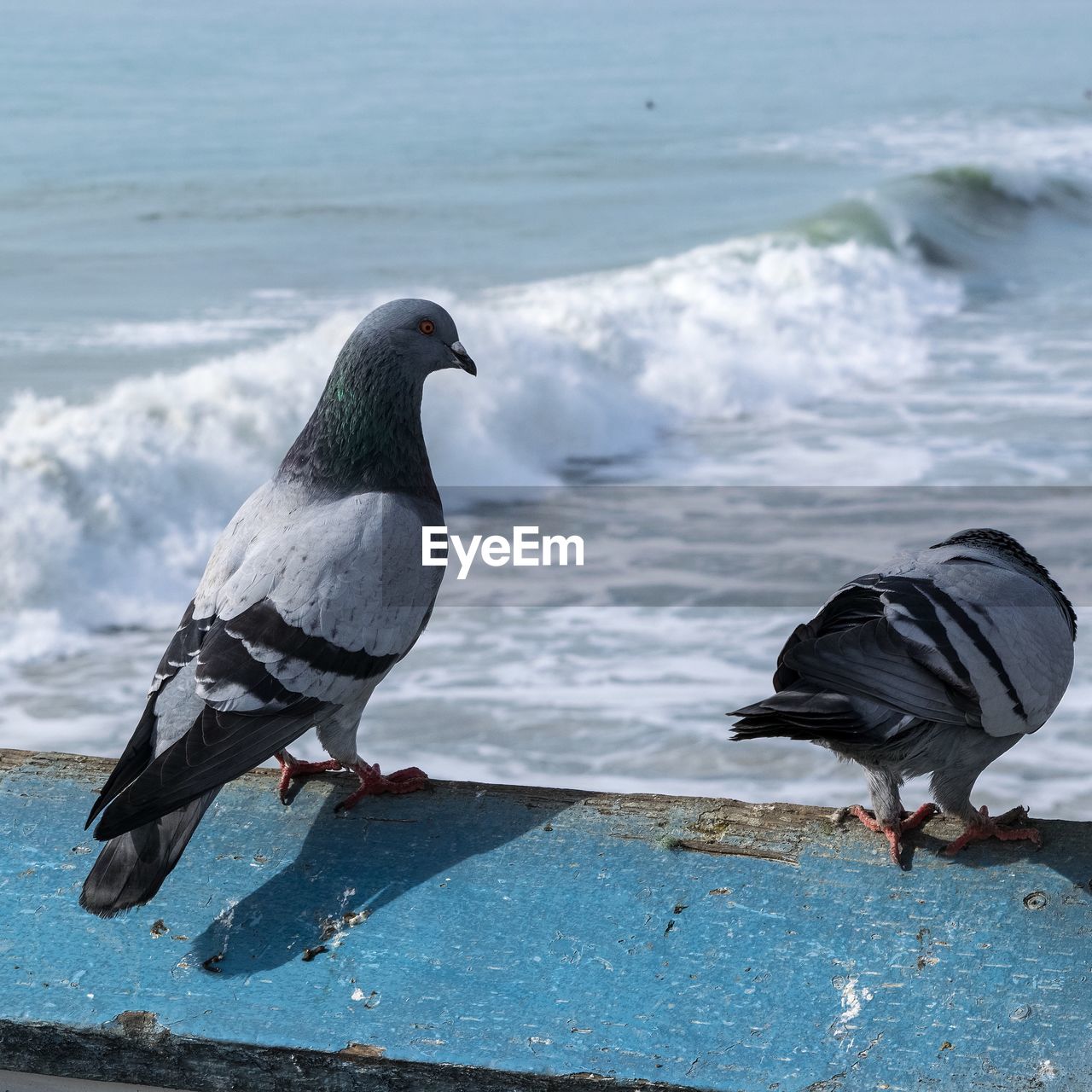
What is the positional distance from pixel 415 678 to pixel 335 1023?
5234 mm

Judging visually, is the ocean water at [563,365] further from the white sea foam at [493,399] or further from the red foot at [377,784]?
the red foot at [377,784]

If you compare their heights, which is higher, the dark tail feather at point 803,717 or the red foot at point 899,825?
the dark tail feather at point 803,717

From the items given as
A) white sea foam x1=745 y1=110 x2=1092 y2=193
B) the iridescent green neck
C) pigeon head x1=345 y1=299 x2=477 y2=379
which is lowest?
white sea foam x1=745 y1=110 x2=1092 y2=193

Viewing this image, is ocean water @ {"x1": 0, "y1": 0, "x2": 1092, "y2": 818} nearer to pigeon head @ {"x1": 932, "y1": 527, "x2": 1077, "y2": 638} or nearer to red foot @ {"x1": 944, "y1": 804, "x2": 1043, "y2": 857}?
pigeon head @ {"x1": 932, "y1": 527, "x2": 1077, "y2": 638}

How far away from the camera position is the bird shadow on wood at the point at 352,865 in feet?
8.04

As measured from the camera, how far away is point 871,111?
36781 millimetres

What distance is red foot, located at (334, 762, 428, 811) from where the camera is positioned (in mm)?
2914

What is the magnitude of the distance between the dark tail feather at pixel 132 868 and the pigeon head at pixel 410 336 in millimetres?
1313

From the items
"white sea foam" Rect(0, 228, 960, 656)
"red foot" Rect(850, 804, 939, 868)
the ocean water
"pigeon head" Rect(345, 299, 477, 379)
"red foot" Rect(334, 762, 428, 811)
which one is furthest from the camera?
"white sea foam" Rect(0, 228, 960, 656)

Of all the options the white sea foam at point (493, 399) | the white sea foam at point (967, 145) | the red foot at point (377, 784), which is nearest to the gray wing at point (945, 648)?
the red foot at point (377, 784)

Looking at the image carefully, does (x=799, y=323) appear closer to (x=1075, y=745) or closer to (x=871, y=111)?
(x=1075, y=745)

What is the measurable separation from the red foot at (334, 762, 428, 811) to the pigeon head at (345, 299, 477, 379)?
3.36ft

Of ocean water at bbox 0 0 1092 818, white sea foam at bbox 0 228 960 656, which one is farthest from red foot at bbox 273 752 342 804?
white sea foam at bbox 0 228 960 656

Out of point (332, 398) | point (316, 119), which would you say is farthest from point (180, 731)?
point (316, 119)
